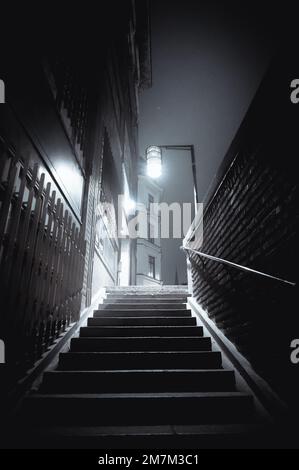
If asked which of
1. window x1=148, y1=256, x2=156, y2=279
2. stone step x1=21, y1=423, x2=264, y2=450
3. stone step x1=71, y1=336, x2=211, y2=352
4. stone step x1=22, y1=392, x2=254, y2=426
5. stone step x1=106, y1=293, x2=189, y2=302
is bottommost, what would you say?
stone step x1=21, y1=423, x2=264, y2=450

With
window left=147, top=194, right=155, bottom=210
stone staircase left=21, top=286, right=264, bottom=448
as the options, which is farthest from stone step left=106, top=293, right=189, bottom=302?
window left=147, top=194, right=155, bottom=210

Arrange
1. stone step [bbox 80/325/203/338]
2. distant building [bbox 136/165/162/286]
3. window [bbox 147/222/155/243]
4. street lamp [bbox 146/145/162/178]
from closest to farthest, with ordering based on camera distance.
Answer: stone step [bbox 80/325/203/338]
street lamp [bbox 146/145/162/178]
distant building [bbox 136/165/162/286]
window [bbox 147/222/155/243]

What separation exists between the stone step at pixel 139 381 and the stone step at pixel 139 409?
26 centimetres

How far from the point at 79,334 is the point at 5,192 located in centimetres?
254

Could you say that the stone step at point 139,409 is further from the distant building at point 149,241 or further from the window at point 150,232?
the window at point 150,232

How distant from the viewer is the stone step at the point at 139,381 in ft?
9.34

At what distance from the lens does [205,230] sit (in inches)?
206

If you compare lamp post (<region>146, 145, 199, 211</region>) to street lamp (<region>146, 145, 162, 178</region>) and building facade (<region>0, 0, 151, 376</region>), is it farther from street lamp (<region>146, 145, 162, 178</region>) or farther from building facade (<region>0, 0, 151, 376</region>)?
building facade (<region>0, 0, 151, 376</region>)

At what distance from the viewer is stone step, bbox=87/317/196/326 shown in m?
4.33

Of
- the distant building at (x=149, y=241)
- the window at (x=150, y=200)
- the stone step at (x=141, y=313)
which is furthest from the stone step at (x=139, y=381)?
the window at (x=150, y=200)

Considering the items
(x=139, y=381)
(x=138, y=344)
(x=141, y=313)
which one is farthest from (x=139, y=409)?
(x=141, y=313)

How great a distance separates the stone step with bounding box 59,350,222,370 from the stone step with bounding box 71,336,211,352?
0.97ft
